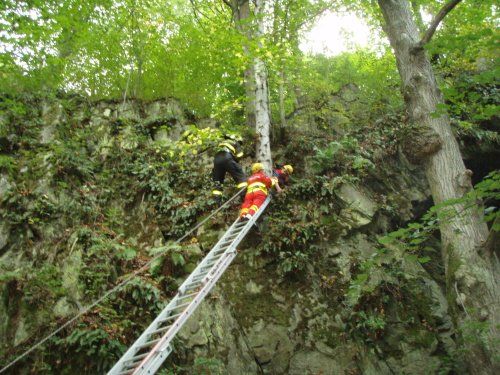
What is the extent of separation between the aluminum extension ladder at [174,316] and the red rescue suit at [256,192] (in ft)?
0.66

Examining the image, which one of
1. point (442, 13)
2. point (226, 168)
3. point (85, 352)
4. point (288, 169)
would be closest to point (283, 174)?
point (288, 169)

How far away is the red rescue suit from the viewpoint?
7.47 metres

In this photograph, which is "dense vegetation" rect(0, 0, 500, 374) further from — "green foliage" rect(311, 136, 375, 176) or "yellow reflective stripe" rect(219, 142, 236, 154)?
"yellow reflective stripe" rect(219, 142, 236, 154)

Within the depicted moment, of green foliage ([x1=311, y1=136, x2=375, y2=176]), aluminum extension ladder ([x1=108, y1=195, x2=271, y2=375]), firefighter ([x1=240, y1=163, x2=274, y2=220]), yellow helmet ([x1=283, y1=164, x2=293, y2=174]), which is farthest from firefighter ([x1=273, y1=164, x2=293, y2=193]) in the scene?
aluminum extension ladder ([x1=108, y1=195, x2=271, y2=375])

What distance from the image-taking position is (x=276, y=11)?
12180 mm

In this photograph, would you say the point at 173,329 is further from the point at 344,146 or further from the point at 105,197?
the point at 344,146

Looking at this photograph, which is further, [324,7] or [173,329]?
[324,7]

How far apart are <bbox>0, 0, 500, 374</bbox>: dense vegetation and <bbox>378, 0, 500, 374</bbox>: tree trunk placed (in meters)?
0.18

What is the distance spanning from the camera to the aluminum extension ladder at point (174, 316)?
13.5ft

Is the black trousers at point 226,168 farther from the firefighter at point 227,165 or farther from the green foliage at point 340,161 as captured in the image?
the green foliage at point 340,161

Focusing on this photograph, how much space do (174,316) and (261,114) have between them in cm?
602

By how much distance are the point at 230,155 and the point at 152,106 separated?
4897 millimetres

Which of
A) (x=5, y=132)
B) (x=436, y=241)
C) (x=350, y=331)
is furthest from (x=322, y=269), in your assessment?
(x=5, y=132)

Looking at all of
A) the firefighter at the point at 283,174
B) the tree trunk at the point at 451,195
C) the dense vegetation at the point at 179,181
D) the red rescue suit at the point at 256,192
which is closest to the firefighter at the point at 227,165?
the dense vegetation at the point at 179,181
